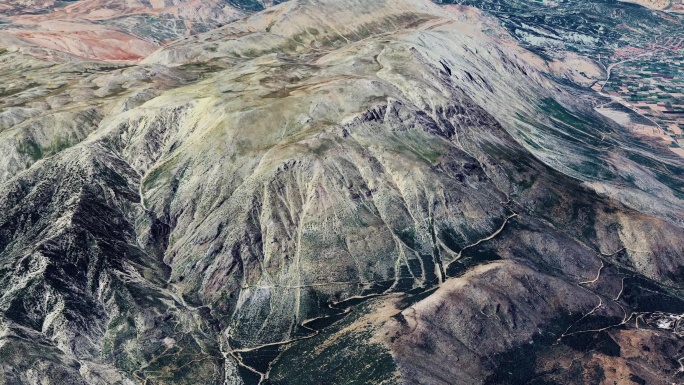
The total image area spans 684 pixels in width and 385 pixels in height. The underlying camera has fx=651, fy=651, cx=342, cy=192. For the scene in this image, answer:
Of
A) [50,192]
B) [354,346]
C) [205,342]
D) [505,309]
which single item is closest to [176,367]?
[205,342]

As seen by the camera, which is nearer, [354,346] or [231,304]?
[354,346]

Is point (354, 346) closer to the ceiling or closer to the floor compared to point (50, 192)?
closer to the floor

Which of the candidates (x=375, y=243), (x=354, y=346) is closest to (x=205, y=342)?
(x=354, y=346)

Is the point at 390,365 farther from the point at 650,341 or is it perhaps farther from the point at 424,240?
the point at 650,341

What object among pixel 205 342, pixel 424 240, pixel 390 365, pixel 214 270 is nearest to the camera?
pixel 390 365

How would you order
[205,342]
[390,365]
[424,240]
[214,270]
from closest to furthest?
[390,365], [205,342], [214,270], [424,240]

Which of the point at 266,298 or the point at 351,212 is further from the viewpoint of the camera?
the point at 351,212

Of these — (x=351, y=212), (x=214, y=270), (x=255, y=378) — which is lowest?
(x=255, y=378)

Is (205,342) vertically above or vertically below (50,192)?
below

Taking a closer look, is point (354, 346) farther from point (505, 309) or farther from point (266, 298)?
point (505, 309)
